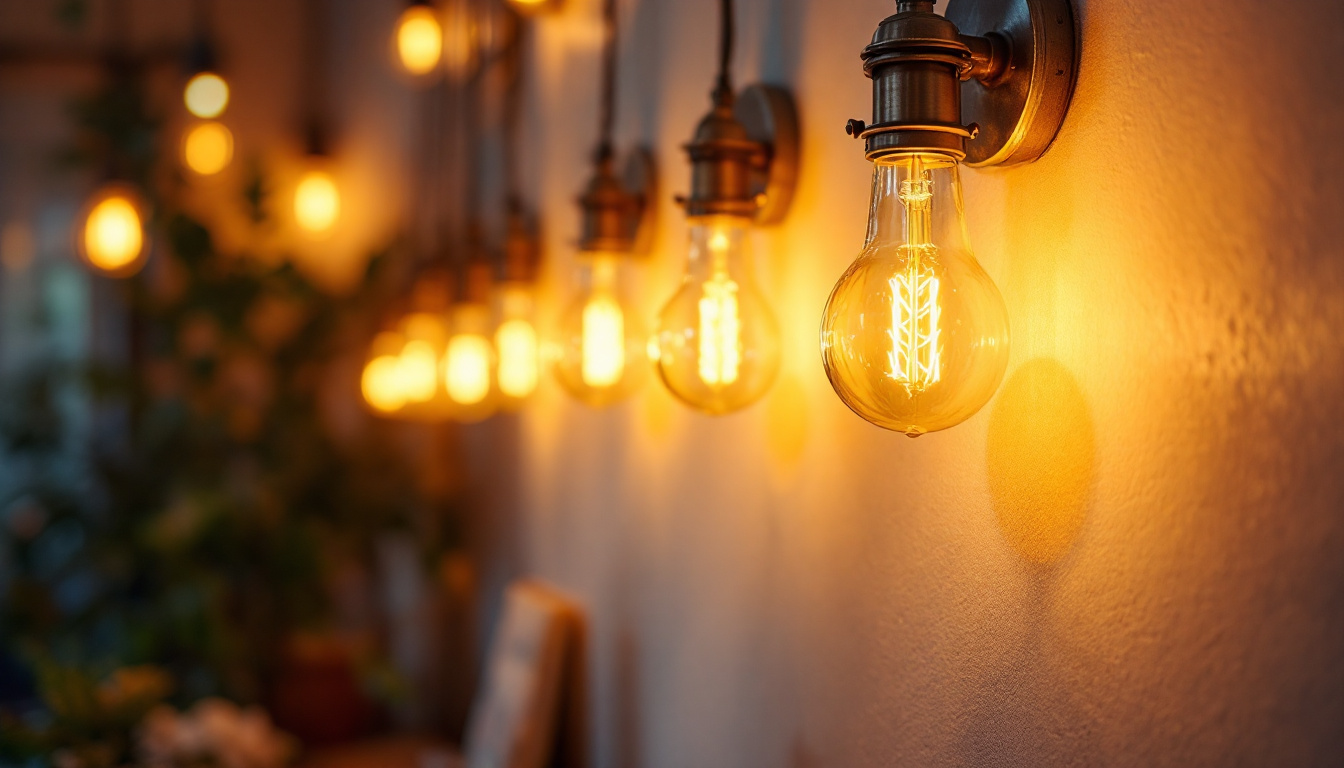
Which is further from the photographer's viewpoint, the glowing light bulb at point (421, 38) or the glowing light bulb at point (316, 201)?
the glowing light bulb at point (316, 201)

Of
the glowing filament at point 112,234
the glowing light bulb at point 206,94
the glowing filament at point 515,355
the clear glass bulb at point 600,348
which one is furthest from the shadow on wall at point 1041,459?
the glowing light bulb at point 206,94

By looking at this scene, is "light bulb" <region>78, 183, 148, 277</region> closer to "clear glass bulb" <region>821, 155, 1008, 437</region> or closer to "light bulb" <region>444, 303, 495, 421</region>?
"light bulb" <region>444, 303, 495, 421</region>

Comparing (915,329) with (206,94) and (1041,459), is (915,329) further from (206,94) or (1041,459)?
(206,94)

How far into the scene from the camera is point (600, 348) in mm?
1421

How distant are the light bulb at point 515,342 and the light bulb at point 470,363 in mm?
64

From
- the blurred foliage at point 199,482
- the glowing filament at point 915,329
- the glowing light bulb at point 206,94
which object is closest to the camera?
the glowing filament at point 915,329

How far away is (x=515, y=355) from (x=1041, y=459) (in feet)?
4.31

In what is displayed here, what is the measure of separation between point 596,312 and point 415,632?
208 cm

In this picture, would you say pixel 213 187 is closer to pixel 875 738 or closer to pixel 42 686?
pixel 42 686

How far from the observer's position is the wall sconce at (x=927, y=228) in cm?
71

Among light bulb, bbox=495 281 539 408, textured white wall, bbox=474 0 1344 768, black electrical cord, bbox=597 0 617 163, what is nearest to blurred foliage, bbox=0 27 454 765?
light bulb, bbox=495 281 539 408

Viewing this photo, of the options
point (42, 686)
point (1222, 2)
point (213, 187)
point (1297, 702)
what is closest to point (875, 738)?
point (1297, 702)

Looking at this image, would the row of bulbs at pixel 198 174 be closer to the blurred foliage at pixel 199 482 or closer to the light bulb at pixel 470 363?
the blurred foliage at pixel 199 482

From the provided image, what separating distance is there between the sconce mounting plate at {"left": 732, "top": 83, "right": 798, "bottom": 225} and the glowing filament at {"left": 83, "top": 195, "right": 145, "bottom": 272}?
243cm
